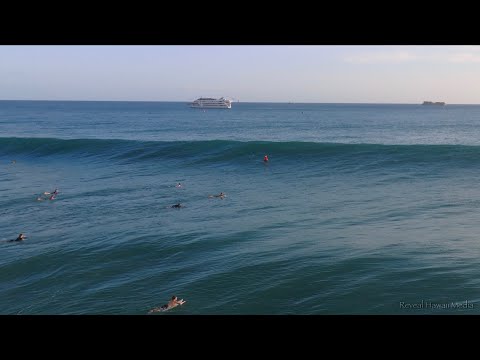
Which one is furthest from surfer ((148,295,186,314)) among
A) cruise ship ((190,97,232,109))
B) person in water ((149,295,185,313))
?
cruise ship ((190,97,232,109))

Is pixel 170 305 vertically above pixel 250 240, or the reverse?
pixel 250 240

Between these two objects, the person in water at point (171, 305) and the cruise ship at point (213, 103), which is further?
the cruise ship at point (213, 103)

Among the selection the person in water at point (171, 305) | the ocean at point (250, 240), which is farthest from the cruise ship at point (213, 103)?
the person in water at point (171, 305)

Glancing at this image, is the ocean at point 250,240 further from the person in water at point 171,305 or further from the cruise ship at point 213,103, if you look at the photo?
the cruise ship at point 213,103

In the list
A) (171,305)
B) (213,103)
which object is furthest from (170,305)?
(213,103)

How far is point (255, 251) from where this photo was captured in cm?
1101

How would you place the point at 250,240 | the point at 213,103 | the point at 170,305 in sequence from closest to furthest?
the point at 170,305 → the point at 250,240 → the point at 213,103

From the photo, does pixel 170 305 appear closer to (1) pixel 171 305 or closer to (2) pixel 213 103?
(1) pixel 171 305

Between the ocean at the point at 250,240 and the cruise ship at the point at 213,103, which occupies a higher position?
the cruise ship at the point at 213,103

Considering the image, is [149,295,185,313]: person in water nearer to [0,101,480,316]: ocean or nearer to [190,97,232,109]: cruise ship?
[0,101,480,316]: ocean
